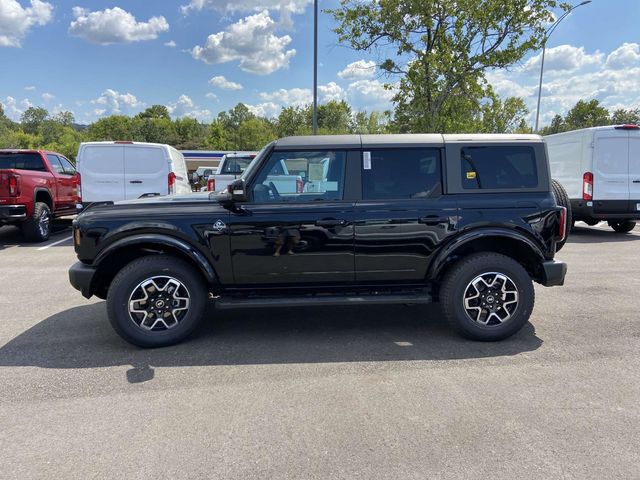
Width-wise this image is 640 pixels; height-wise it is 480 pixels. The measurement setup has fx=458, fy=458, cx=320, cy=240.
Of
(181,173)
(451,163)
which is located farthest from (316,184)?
(181,173)

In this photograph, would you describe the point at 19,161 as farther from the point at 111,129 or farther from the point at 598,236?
the point at 111,129

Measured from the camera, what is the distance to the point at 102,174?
31.6 feet

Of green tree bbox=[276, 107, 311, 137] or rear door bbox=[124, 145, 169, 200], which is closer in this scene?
rear door bbox=[124, 145, 169, 200]

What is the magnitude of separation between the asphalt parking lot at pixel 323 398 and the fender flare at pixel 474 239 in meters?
0.74

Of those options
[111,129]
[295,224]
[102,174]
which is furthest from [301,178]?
[111,129]

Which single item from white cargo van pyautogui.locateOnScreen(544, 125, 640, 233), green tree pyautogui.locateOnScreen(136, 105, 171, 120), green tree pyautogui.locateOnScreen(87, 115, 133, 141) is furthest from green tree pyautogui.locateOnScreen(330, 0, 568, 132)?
green tree pyautogui.locateOnScreen(136, 105, 171, 120)

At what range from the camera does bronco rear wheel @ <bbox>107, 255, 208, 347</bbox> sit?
4.00m

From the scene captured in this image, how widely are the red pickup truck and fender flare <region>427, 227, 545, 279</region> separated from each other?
831 cm

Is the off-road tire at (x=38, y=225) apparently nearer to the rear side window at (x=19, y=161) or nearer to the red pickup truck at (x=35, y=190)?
the red pickup truck at (x=35, y=190)

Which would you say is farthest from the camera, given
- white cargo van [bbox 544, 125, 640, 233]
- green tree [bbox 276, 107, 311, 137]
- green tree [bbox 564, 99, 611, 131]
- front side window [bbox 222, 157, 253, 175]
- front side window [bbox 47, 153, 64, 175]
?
green tree [bbox 276, 107, 311, 137]

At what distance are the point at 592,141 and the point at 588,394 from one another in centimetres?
864

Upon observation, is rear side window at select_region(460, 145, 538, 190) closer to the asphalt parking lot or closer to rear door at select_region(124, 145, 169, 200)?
the asphalt parking lot

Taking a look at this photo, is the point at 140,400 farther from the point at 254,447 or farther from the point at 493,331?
the point at 493,331

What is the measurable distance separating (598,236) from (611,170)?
162 centimetres
